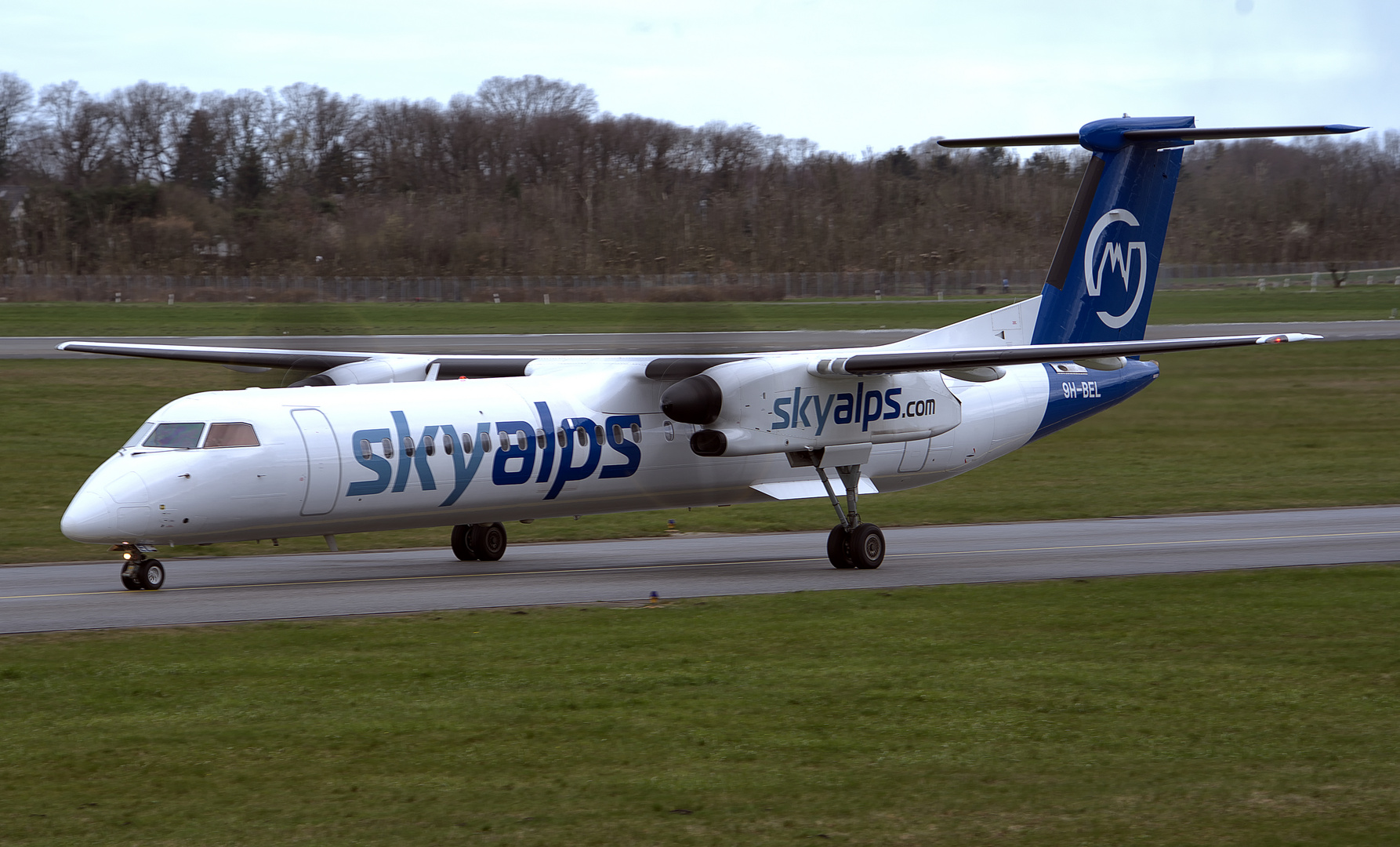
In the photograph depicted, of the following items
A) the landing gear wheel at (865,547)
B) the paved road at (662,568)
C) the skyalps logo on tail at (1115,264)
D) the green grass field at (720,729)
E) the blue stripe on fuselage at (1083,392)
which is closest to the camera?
the green grass field at (720,729)

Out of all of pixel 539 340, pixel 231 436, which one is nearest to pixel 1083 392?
pixel 231 436

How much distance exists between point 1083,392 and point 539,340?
31.3 meters

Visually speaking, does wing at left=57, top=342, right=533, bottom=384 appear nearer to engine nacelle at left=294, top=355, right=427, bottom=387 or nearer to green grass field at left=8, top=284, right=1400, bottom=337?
engine nacelle at left=294, top=355, right=427, bottom=387

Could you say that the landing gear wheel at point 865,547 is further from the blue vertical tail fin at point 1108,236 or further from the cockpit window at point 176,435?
the cockpit window at point 176,435

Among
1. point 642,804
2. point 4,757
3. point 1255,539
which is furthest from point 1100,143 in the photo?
point 4,757

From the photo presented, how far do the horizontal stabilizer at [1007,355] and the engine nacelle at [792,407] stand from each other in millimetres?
702

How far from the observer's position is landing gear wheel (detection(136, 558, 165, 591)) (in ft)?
51.5

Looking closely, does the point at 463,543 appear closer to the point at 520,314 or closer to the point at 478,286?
the point at 520,314

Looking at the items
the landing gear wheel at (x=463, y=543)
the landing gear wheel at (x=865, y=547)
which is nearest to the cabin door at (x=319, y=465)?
the landing gear wheel at (x=463, y=543)

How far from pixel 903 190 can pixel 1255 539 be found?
50.6 meters

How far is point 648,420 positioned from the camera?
18562 millimetres

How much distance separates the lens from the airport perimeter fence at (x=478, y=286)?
58219 millimetres

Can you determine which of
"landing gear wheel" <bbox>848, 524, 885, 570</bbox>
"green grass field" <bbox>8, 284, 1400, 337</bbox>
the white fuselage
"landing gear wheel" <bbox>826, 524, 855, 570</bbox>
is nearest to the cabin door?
the white fuselage

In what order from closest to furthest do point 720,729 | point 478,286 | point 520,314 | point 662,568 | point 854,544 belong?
point 720,729, point 854,544, point 662,568, point 520,314, point 478,286
